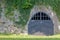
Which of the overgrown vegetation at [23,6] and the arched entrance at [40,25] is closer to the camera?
the overgrown vegetation at [23,6]

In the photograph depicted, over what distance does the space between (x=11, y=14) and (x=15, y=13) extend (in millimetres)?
231

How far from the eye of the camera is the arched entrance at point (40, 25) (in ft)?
50.0

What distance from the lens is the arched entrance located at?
15.2 m

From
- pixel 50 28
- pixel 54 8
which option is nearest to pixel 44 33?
pixel 50 28

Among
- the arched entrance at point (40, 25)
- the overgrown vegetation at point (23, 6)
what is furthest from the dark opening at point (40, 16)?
the overgrown vegetation at point (23, 6)

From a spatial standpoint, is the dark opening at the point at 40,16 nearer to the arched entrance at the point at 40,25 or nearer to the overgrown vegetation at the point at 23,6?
the arched entrance at the point at 40,25

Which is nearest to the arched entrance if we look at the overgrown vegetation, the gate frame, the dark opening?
the dark opening

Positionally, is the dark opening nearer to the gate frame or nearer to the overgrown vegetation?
the gate frame

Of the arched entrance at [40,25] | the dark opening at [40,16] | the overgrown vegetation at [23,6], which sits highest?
the overgrown vegetation at [23,6]

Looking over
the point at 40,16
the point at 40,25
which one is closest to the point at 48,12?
the point at 40,16

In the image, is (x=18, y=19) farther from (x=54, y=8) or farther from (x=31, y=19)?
(x=54, y=8)

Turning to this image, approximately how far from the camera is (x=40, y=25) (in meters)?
15.3

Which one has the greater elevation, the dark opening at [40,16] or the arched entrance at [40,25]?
the dark opening at [40,16]

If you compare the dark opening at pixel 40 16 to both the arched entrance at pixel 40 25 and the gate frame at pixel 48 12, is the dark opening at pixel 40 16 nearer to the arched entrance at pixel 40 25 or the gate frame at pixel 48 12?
the arched entrance at pixel 40 25
